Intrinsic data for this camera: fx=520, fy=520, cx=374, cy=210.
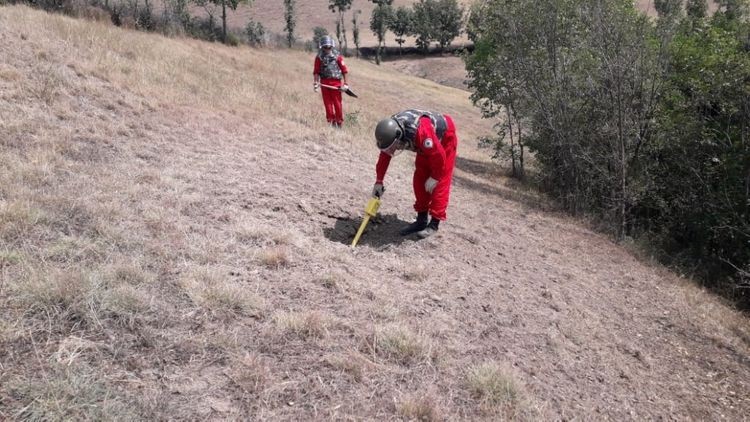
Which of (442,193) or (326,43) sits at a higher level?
(326,43)

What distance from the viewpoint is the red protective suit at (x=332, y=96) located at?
9492 mm

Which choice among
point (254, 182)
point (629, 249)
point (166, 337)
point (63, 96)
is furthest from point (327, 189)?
point (629, 249)

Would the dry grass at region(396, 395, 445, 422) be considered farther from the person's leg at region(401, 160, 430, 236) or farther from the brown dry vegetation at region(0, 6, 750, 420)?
the person's leg at region(401, 160, 430, 236)

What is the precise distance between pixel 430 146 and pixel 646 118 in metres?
6.32

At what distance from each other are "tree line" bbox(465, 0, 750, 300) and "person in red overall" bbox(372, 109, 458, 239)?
4718 mm

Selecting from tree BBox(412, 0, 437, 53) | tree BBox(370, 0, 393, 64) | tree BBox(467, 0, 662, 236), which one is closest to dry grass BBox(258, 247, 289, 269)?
tree BBox(467, 0, 662, 236)

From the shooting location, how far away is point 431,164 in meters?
5.04

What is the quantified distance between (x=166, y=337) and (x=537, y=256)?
4.35 meters

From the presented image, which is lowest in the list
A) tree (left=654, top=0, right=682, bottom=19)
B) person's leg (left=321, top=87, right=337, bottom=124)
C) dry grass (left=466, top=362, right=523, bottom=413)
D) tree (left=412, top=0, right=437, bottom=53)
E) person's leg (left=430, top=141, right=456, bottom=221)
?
dry grass (left=466, top=362, right=523, bottom=413)

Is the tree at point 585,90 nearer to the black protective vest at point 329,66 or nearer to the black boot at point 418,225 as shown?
the black protective vest at point 329,66

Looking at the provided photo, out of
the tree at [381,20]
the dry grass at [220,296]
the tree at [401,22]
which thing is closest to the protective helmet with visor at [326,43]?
the dry grass at [220,296]

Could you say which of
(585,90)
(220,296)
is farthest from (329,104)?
(220,296)

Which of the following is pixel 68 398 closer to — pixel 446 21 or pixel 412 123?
pixel 412 123

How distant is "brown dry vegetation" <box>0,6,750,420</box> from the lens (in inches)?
108
